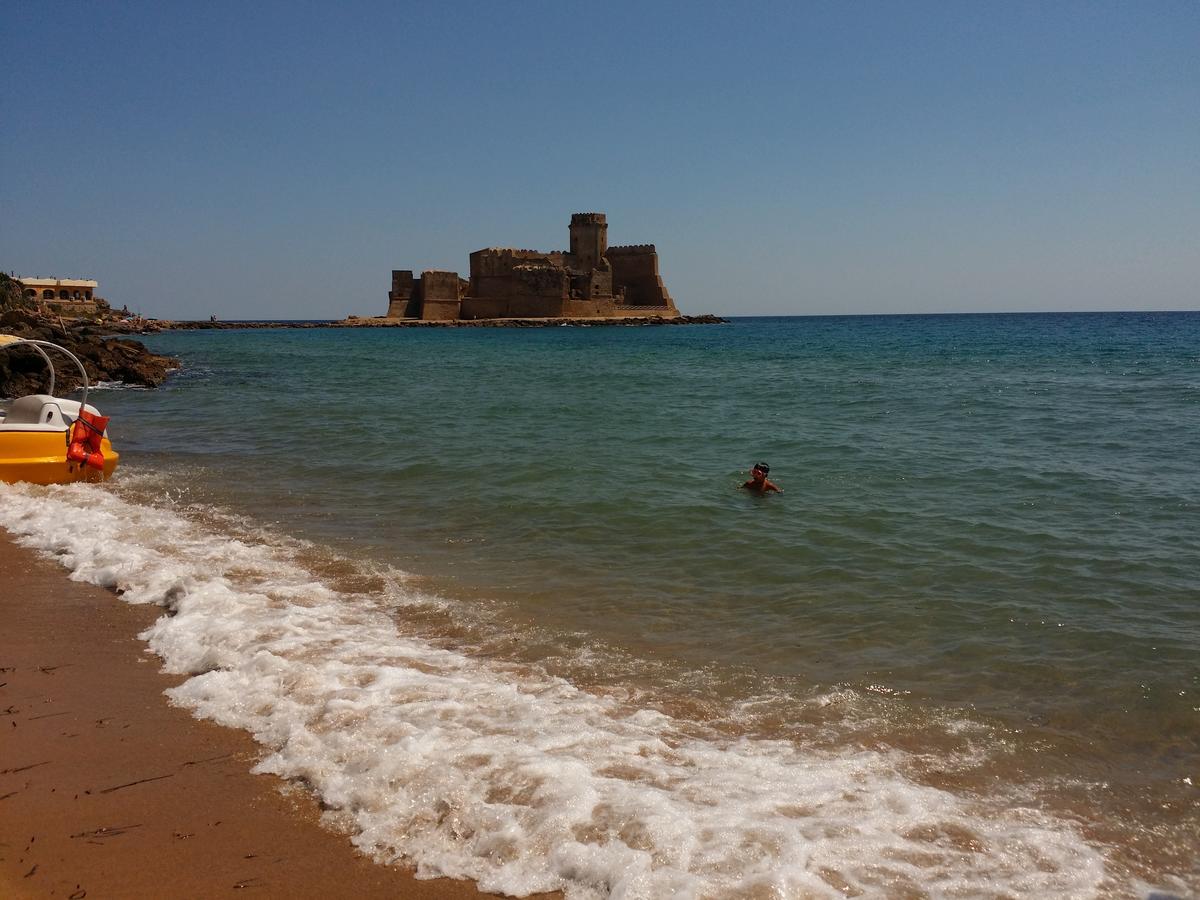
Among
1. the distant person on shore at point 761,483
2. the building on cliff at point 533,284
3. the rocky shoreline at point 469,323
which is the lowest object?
the distant person on shore at point 761,483

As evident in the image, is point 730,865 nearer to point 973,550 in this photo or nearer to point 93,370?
point 973,550

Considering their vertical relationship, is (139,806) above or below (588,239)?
below

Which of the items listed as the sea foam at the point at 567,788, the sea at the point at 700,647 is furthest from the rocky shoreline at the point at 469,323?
the sea foam at the point at 567,788

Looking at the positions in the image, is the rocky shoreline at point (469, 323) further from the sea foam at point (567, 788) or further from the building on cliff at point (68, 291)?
the sea foam at point (567, 788)

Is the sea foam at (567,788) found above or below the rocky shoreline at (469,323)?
below

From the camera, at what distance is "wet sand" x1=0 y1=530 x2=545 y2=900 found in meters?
2.44

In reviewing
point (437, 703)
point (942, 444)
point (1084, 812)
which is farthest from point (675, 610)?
point (942, 444)

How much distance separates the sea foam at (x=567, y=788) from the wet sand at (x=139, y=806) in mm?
115

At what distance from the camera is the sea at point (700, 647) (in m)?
2.78

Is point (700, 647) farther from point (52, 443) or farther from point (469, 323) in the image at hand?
point (469, 323)

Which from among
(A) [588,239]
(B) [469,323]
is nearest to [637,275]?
(A) [588,239]

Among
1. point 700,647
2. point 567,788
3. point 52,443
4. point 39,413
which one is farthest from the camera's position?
→ point 39,413

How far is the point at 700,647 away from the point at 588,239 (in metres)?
70.8

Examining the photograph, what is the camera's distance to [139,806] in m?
2.79
